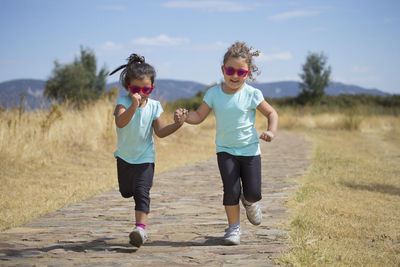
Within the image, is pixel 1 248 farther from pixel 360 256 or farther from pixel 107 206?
pixel 360 256

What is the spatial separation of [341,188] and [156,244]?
3829mm

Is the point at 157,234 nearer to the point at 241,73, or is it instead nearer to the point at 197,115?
the point at 197,115

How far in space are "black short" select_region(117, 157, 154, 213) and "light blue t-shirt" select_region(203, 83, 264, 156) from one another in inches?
24.9

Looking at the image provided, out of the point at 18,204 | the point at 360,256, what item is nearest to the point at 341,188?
the point at 360,256

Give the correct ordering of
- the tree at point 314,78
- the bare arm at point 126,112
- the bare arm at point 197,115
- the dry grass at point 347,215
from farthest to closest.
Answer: the tree at point 314,78 → the bare arm at point 197,115 → the bare arm at point 126,112 → the dry grass at point 347,215

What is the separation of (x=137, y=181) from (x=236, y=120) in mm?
945

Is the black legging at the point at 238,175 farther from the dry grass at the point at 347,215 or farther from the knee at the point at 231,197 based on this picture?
the dry grass at the point at 347,215

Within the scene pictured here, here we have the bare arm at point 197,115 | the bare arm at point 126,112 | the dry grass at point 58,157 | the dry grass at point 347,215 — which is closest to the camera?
the dry grass at point 347,215

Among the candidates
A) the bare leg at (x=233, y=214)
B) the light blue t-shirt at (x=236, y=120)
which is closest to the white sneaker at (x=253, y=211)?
the bare leg at (x=233, y=214)

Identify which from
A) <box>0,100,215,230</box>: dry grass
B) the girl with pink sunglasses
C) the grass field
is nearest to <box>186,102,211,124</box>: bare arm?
the girl with pink sunglasses

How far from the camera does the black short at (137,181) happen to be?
12.4 feet

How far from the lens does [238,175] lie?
12.7 ft

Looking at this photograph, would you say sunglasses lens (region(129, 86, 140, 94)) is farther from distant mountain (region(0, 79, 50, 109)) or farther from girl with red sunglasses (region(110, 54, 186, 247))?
distant mountain (region(0, 79, 50, 109))

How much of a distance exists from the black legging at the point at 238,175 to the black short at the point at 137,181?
611 mm
